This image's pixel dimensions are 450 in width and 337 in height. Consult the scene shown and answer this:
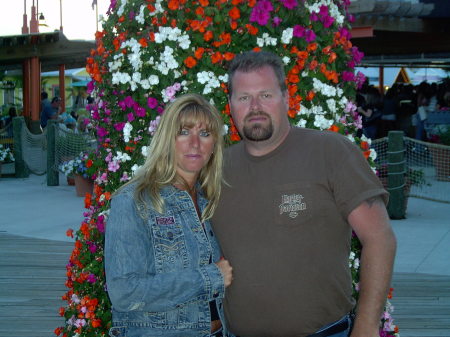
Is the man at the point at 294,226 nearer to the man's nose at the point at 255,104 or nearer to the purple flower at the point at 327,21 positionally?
the man's nose at the point at 255,104

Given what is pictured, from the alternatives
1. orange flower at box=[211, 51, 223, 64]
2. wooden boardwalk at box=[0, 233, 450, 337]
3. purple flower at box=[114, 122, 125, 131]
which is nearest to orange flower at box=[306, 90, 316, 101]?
orange flower at box=[211, 51, 223, 64]

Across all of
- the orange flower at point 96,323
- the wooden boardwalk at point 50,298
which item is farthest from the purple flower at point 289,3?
the wooden boardwalk at point 50,298

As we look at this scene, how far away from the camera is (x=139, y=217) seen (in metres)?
2.73

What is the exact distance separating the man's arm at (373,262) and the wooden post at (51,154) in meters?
12.8

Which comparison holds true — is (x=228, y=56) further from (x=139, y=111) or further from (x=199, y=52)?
(x=139, y=111)

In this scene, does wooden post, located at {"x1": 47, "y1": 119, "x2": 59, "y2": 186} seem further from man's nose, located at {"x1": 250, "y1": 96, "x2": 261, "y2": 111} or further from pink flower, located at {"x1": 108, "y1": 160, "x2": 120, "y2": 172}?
man's nose, located at {"x1": 250, "y1": 96, "x2": 261, "y2": 111}

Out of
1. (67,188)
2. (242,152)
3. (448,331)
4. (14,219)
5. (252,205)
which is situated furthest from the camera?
(67,188)

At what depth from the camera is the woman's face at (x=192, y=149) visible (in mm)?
2945

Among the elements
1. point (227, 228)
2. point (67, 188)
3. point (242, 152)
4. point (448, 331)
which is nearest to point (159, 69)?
point (242, 152)

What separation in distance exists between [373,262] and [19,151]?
14946mm

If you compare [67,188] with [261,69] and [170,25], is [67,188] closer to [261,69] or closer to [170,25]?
[170,25]

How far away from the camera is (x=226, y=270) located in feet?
9.51

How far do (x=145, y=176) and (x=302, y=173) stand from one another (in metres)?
0.64

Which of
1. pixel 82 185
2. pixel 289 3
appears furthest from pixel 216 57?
pixel 82 185
